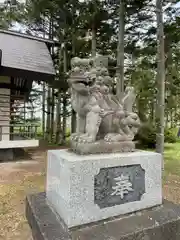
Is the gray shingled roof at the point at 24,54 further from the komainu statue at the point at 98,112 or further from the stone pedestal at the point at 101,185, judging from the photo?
the stone pedestal at the point at 101,185

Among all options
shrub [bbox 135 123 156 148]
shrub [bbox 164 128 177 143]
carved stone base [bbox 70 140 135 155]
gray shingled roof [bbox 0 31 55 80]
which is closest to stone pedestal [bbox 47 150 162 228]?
carved stone base [bbox 70 140 135 155]

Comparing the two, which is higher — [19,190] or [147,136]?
[147,136]

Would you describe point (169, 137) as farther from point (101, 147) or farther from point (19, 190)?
point (101, 147)

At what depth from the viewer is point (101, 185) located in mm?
1915

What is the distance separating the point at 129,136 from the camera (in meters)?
2.27

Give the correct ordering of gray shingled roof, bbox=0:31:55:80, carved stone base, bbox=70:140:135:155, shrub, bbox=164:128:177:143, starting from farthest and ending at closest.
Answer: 1. shrub, bbox=164:128:177:143
2. gray shingled roof, bbox=0:31:55:80
3. carved stone base, bbox=70:140:135:155

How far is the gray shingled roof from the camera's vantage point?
5.93m

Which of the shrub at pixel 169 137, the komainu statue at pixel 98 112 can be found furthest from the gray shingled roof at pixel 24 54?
the shrub at pixel 169 137

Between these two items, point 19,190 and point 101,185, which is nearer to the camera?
point 101,185

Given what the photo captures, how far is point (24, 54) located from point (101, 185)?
5.78 metres

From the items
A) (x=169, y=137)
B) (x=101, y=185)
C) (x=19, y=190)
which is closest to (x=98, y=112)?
(x=101, y=185)

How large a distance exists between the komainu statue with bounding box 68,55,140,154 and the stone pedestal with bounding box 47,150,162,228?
135 mm

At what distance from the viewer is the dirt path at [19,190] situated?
7.89 feet

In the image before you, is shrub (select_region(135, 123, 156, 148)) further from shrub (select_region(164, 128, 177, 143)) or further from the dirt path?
the dirt path
